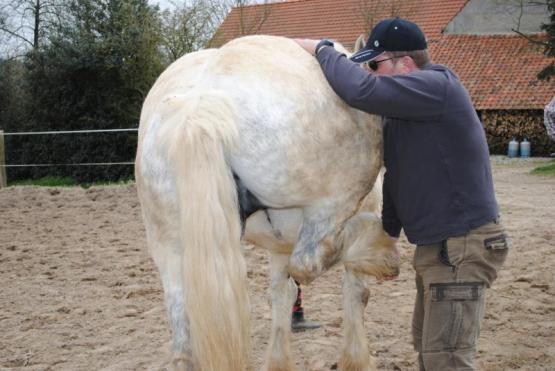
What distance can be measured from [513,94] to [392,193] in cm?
1979

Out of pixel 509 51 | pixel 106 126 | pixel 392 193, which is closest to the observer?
pixel 392 193

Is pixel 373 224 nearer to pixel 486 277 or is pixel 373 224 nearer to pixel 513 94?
pixel 486 277

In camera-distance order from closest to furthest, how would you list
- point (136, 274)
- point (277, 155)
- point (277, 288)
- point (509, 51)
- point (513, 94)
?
point (277, 155) → point (277, 288) → point (136, 274) → point (513, 94) → point (509, 51)

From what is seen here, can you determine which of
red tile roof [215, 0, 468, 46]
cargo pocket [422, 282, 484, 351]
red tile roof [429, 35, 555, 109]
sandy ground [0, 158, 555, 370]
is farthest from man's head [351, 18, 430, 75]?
red tile roof [215, 0, 468, 46]

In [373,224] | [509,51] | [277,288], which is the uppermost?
[509,51]

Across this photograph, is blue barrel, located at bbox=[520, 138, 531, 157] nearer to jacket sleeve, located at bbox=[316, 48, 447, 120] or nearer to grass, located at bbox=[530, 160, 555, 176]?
grass, located at bbox=[530, 160, 555, 176]

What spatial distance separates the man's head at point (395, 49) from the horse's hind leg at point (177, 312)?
1.10 meters

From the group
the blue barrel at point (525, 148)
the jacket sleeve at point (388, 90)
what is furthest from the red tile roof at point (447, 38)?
the jacket sleeve at point (388, 90)

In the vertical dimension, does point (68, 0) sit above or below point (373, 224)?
above

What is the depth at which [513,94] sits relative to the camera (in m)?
20.9

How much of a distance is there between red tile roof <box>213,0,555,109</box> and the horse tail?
16.8 meters

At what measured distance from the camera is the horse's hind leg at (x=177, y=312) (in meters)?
2.28

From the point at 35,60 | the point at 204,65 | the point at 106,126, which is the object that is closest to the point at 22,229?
the point at 204,65

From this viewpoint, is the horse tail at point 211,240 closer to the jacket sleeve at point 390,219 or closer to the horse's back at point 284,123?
the horse's back at point 284,123
